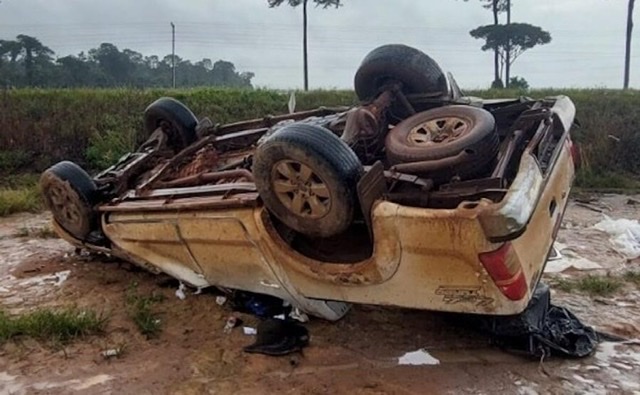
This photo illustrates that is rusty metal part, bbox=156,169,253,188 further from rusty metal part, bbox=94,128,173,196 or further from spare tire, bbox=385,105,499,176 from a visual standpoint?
spare tire, bbox=385,105,499,176

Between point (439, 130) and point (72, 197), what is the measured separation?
8.92 ft

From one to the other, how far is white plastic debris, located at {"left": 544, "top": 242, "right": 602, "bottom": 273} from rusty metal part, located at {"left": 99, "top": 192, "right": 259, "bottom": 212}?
8.92 ft

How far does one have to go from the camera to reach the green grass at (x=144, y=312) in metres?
3.86

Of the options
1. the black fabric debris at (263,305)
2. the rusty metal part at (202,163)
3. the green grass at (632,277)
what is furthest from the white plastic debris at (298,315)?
the green grass at (632,277)

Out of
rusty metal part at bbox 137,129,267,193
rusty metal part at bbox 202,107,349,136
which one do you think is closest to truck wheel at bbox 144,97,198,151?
rusty metal part at bbox 202,107,349,136

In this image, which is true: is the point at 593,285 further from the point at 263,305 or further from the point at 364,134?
the point at 263,305

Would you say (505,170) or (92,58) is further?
(92,58)

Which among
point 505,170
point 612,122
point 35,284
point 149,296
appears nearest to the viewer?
point 505,170

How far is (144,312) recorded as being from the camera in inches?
158

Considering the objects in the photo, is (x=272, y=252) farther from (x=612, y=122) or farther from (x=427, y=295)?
(x=612, y=122)

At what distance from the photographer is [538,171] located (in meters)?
3.05

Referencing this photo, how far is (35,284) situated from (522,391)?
11.8 ft

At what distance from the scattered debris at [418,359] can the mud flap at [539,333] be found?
0.36 metres

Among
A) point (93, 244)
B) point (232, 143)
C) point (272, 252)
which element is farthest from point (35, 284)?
point (272, 252)
